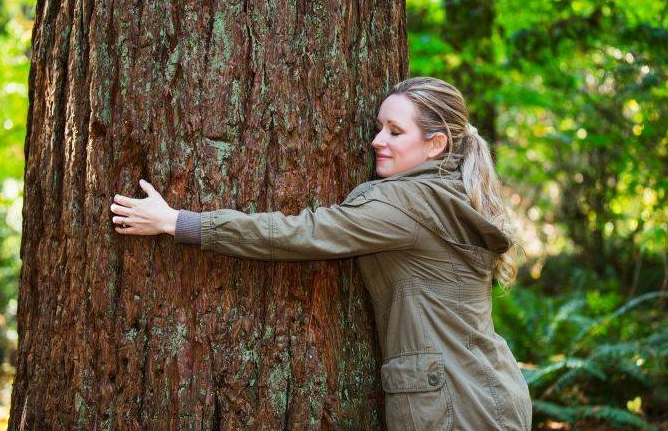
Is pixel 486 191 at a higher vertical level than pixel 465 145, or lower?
lower

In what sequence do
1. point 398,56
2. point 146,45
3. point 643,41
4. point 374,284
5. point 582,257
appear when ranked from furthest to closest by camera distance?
point 582,257 < point 643,41 < point 398,56 < point 374,284 < point 146,45

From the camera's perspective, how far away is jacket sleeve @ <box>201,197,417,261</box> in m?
2.48

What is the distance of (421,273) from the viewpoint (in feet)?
8.91

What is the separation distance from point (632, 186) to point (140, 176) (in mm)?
6756

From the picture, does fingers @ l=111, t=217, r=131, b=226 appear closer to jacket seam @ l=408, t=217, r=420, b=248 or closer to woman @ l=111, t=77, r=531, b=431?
woman @ l=111, t=77, r=531, b=431

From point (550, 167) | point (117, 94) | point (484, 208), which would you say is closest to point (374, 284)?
point (484, 208)

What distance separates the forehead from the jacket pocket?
97 centimetres

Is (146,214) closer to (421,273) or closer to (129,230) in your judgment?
(129,230)

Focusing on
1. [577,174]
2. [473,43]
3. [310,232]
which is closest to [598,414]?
[310,232]

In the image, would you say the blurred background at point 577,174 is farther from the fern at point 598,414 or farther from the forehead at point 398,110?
the forehead at point 398,110

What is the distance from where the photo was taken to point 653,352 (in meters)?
5.81

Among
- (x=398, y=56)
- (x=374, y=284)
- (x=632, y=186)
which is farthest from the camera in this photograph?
(x=632, y=186)

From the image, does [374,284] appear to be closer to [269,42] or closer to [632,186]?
[269,42]

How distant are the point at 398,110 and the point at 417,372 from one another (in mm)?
1077
